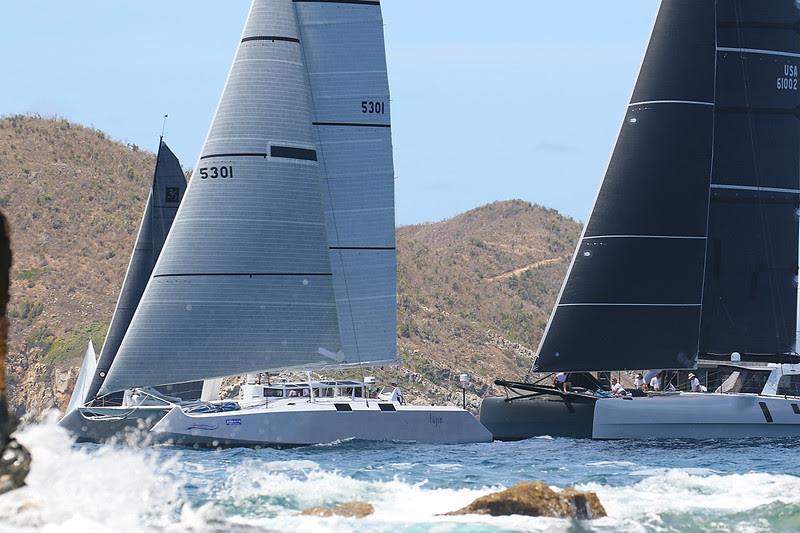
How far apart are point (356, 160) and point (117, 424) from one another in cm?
920

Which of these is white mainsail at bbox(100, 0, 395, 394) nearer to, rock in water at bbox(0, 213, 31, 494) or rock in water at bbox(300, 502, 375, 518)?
rock in water at bbox(300, 502, 375, 518)

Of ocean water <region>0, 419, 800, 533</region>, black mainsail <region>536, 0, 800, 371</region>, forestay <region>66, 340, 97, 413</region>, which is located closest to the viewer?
ocean water <region>0, 419, 800, 533</region>

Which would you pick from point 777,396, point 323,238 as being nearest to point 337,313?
point 323,238

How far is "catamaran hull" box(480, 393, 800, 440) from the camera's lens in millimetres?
42562

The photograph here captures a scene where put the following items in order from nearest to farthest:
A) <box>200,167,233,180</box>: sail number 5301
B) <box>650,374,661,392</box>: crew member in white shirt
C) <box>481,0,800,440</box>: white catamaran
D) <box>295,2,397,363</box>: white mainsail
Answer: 1. <box>200,167,233,180</box>: sail number 5301
2. <box>295,2,397,363</box>: white mainsail
3. <box>481,0,800,440</box>: white catamaran
4. <box>650,374,661,392</box>: crew member in white shirt

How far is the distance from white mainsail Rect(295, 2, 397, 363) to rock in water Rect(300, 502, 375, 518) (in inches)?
629

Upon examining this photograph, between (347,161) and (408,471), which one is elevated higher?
(347,161)

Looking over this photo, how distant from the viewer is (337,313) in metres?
39.2

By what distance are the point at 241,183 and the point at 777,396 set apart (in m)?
17.1

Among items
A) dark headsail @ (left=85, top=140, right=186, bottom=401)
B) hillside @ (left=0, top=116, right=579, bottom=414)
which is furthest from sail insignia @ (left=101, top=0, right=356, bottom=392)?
hillside @ (left=0, top=116, right=579, bottom=414)

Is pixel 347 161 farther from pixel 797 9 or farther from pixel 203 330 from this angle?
pixel 797 9

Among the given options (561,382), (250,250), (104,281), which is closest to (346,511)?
(250,250)

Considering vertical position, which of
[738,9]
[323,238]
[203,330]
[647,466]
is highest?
[738,9]

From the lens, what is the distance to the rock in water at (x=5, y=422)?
41.2 ft
